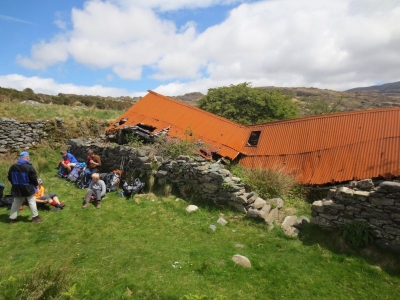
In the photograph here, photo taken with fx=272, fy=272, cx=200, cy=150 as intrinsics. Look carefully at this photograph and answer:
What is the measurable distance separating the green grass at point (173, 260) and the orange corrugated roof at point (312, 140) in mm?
3602

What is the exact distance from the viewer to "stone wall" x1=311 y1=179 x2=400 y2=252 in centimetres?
606

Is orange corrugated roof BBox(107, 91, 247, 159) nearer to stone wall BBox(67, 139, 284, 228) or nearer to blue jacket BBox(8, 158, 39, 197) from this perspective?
stone wall BBox(67, 139, 284, 228)

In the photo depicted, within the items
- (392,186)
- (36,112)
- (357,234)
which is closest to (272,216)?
(357,234)

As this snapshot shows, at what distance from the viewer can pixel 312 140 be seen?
1109 centimetres

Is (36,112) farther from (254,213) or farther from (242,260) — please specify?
(242,260)

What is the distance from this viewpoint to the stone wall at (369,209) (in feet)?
19.9

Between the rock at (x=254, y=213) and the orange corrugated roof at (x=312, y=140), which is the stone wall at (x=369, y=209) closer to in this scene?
the rock at (x=254, y=213)

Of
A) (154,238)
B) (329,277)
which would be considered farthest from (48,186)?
(329,277)

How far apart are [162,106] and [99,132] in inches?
197

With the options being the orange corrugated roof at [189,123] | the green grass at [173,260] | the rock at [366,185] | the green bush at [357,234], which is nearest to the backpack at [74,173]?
the green grass at [173,260]

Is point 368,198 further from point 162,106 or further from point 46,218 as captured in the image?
point 162,106

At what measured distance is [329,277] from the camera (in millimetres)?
5488

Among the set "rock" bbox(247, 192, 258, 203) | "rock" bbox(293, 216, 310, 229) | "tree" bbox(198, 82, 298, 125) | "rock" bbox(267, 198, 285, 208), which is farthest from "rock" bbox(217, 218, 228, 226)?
"tree" bbox(198, 82, 298, 125)

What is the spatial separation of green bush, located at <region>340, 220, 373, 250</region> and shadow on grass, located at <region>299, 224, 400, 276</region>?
98 millimetres
